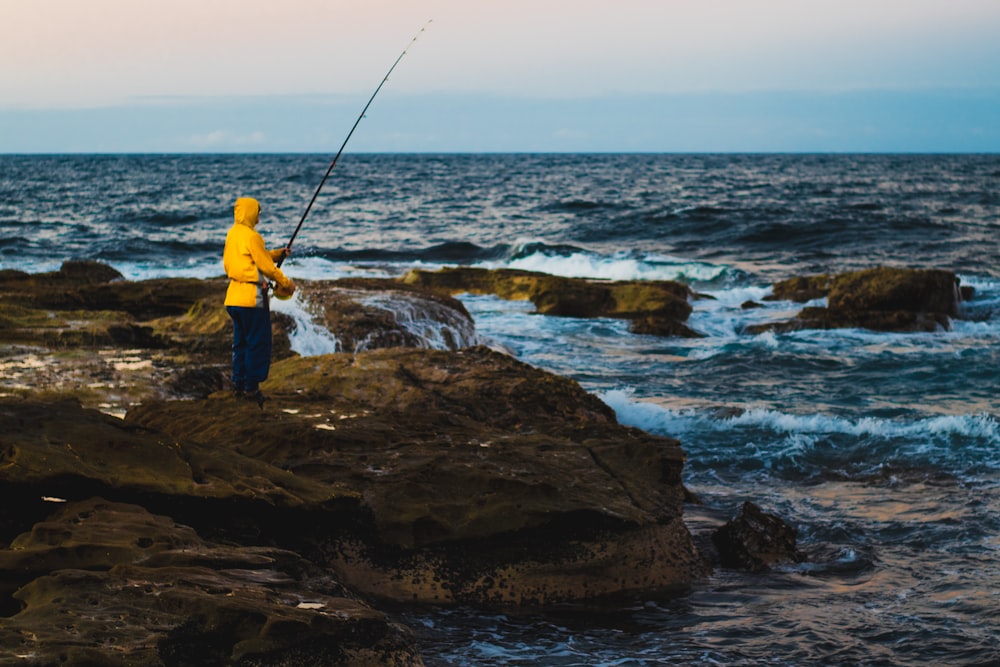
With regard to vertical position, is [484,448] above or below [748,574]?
above

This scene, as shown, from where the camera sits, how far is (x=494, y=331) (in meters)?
15.9

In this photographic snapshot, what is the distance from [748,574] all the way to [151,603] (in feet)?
12.3

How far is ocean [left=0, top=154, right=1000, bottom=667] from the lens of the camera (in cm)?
516

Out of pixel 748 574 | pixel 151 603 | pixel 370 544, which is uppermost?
pixel 151 603

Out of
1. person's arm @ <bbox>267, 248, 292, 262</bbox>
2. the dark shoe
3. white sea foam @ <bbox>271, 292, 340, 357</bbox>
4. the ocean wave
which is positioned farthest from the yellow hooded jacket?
the ocean wave

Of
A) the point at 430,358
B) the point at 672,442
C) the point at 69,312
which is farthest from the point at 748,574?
the point at 69,312

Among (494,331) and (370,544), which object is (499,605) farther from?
(494,331)

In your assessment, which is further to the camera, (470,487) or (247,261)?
(247,261)

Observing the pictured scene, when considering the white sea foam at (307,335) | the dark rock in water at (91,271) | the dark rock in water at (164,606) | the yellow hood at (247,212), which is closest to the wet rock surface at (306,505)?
the dark rock in water at (164,606)

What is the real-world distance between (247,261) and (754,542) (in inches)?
149

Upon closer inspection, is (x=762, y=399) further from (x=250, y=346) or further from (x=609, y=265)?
(x=609, y=265)

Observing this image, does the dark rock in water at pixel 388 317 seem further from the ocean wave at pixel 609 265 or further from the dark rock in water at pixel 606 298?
the ocean wave at pixel 609 265

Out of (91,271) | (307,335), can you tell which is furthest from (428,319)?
(91,271)

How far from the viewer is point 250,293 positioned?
6746 mm
